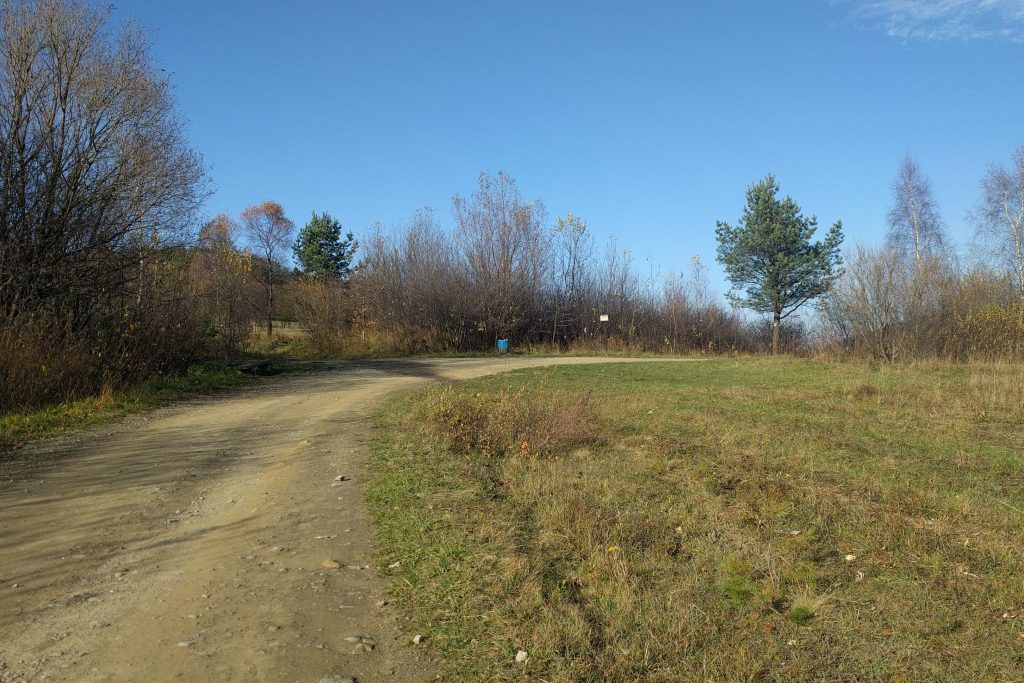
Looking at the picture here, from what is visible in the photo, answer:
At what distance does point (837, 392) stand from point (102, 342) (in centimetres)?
1499

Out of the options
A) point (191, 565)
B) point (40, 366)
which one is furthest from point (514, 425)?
point (40, 366)

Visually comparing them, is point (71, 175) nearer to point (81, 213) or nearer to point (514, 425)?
point (81, 213)

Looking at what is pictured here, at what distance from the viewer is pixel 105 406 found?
1188 cm

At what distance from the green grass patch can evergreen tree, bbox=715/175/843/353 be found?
104ft

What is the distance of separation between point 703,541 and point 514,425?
13.2 ft

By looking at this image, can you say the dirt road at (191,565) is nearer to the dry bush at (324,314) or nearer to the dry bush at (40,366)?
the dry bush at (40,366)

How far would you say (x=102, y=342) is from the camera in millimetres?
14188

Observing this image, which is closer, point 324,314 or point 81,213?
point 81,213

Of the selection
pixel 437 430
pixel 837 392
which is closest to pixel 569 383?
pixel 837 392

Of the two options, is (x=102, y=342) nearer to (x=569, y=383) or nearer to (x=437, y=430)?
(x=437, y=430)

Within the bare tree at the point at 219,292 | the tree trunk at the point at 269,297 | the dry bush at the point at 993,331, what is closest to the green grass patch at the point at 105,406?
the bare tree at the point at 219,292

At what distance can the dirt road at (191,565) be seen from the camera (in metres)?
3.92

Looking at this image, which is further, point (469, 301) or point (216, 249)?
point (469, 301)

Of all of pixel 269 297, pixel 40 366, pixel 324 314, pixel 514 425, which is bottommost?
pixel 514 425
